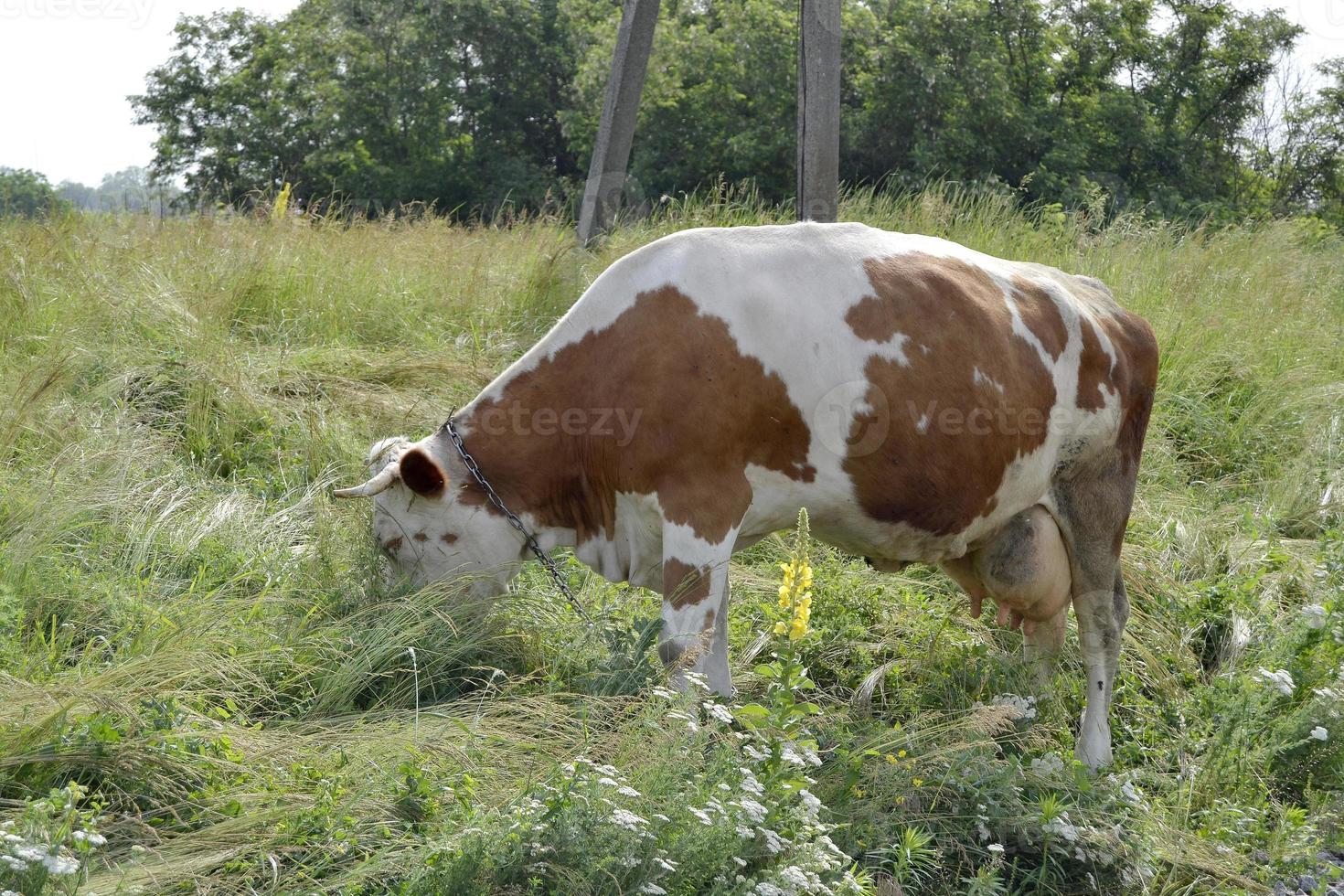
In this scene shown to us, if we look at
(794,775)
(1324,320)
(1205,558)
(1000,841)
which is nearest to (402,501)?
(794,775)

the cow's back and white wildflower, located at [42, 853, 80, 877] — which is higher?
the cow's back

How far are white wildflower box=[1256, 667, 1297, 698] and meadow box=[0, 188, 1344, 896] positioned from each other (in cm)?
3

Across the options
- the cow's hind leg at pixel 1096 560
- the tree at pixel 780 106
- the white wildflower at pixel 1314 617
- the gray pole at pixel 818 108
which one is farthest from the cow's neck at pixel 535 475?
the tree at pixel 780 106

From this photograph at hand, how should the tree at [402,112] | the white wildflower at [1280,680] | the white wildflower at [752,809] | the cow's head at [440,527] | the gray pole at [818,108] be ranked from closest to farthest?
the white wildflower at [752,809] < the cow's head at [440,527] < the white wildflower at [1280,680] < the gray pole at [818,108] < the tree at [402,112]

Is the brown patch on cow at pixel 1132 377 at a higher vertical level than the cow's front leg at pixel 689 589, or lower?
higher

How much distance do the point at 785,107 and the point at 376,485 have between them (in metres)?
14.6

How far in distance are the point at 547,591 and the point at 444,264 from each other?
390cm

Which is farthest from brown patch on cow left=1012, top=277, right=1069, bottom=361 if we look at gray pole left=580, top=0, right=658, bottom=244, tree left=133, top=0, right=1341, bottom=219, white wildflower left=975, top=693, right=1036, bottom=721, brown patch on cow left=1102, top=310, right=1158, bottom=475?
tree left=133, top=0, right=1341, bottom=219

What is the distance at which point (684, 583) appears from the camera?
12.7ft

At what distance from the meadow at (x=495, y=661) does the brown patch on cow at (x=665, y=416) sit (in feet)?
1.81

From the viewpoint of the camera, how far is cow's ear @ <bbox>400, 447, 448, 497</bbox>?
13.2 feet

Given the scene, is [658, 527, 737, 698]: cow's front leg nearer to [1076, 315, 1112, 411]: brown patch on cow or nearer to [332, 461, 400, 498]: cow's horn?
[332, 461, 400, 498]: cow's horn

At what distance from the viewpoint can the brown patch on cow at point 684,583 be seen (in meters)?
3.87

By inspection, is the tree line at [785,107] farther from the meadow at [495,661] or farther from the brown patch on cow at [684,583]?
the brown patch on cow at [684,583]
